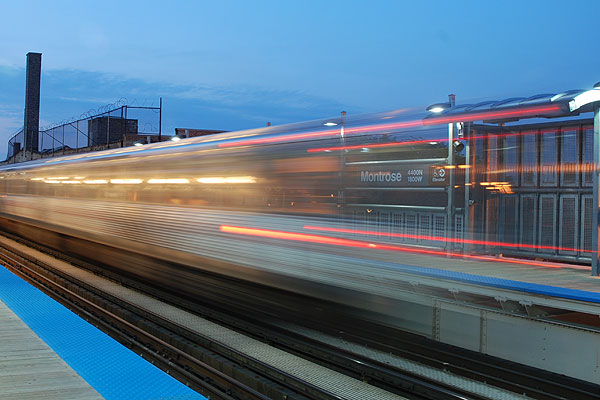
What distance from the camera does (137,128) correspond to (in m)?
28.8

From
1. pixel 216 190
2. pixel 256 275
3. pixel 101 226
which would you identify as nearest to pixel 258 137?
pixel 216 190

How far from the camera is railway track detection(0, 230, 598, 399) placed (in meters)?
5.94

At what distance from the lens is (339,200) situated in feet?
22.3

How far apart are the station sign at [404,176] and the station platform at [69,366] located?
296 cm

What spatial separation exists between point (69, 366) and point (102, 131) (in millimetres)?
27248

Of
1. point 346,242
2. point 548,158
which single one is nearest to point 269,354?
point 346,242

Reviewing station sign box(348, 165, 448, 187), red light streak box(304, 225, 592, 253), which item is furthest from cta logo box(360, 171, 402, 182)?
red light streak box(304, 225, 592, 253)

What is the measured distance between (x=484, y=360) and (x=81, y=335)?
14.6 feet

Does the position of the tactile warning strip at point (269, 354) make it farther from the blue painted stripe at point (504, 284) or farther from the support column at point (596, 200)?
the support column at point (596, 200)

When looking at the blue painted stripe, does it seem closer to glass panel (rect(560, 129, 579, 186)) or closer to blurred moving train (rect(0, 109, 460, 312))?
blurred moving train (rect(0, 109, 460, 312))

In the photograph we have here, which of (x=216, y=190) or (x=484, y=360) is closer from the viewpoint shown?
(x=484, y=360)

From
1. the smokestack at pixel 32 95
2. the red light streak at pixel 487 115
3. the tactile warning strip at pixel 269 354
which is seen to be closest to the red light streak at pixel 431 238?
the red light streak at pixel 487 115

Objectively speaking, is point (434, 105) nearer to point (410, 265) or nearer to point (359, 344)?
point (410, 265)

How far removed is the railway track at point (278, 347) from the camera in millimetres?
5938
